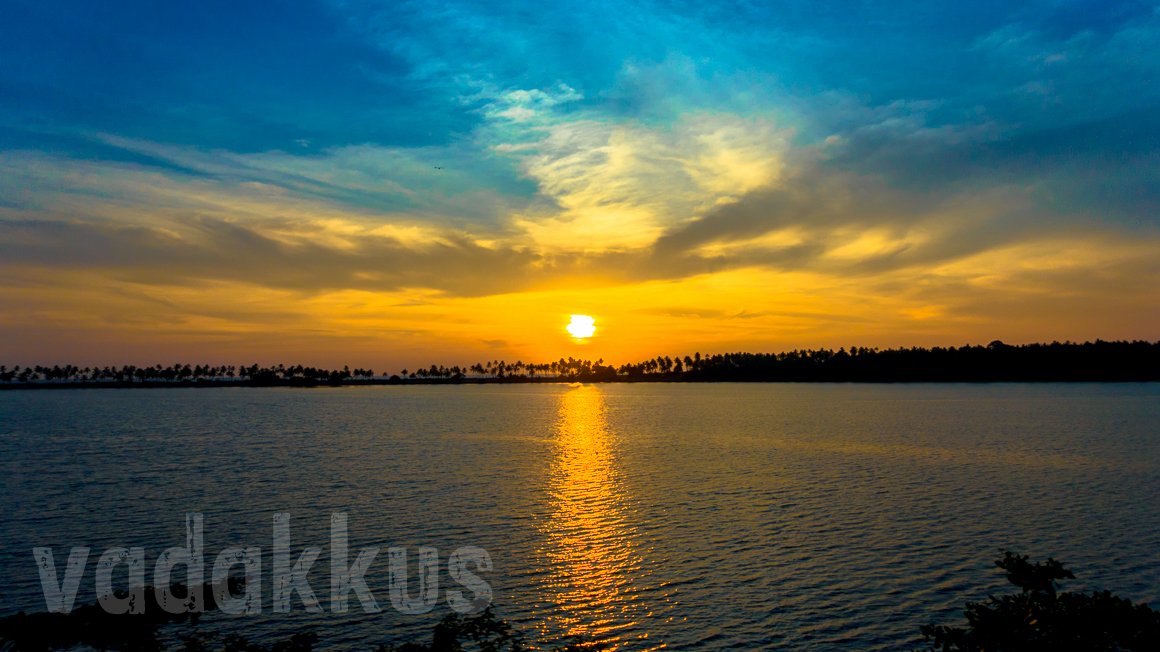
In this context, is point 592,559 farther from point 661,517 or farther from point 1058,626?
point 1058,626

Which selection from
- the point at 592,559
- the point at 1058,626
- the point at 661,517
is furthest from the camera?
the point at 661,517

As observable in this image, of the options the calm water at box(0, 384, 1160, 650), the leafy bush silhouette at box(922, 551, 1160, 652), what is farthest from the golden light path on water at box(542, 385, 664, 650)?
the leafy bush silhouette at box(922, 551, 1160, 652)

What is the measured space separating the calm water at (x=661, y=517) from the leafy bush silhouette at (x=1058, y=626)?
11.3 metres

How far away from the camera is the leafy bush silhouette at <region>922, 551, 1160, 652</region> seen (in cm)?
1430

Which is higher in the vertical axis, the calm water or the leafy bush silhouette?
the leafy bush silhouette

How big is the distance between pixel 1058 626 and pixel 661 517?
3532cm

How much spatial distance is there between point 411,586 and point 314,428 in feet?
380

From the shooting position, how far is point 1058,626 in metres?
14.7

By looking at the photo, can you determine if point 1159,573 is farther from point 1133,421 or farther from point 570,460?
point 1133,421

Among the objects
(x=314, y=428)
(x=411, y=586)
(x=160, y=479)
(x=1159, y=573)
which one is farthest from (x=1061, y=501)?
(x=314, y=428)

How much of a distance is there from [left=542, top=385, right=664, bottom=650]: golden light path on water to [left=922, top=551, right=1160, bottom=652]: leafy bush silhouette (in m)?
13.5

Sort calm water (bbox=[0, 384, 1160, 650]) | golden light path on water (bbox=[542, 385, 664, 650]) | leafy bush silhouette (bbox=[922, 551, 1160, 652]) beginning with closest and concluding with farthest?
leafy bush silhouette (bbox=[922, 551, 1160, 652]), golden light path on water (bbox=[542, 385, 664, 650]), calm water (bbox=[0, 384, 1160, 650])

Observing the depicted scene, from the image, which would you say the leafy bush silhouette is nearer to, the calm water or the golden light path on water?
the calm water

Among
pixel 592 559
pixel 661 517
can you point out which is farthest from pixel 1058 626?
pixel 661 517
